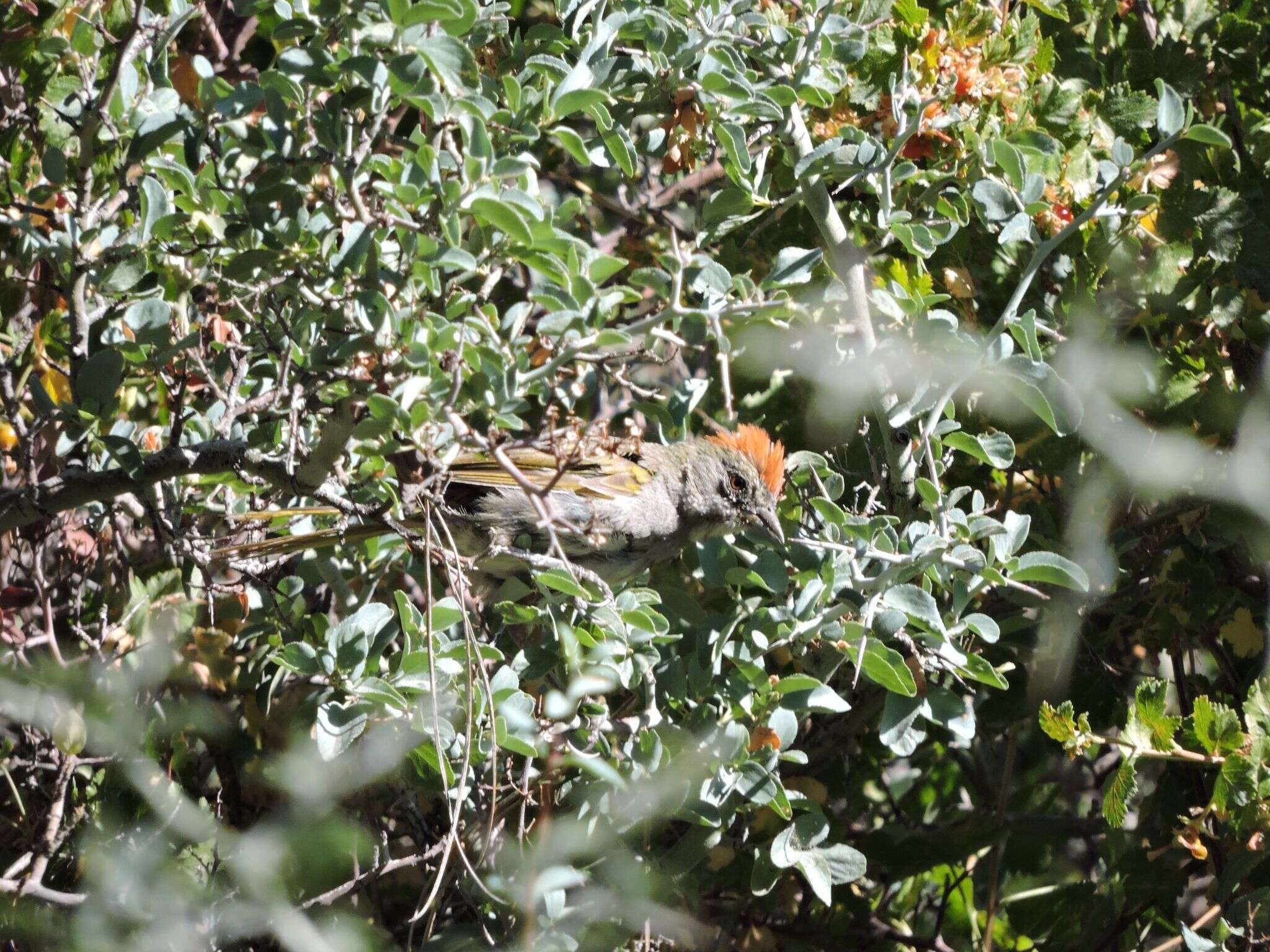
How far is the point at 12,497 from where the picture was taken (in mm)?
2336

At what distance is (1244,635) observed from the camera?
295 centimetres

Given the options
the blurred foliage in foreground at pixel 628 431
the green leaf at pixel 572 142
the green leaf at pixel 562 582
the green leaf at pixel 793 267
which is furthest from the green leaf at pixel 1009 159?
the green leaf at pixel 562 582

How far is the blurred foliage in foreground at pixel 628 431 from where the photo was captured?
211cm

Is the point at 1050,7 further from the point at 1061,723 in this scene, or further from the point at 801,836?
the point at 801,836

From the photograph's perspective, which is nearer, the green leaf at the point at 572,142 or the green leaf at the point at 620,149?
the green leaf at the point at 572,142

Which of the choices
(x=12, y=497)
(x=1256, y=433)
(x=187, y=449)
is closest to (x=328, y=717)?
(x=187, y=449)

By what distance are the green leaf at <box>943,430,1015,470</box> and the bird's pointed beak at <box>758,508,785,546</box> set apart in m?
0.45

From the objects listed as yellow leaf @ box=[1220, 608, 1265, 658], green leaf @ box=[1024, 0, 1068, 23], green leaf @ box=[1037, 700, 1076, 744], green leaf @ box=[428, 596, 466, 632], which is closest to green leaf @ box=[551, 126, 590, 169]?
green leaf @ box=[428, 596, 466, 632]

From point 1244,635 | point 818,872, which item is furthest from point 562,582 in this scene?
point 1244,635

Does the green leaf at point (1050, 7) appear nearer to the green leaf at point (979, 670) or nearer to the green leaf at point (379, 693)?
the green leaf at point (979, 670)

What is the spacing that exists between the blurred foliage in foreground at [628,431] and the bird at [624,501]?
16cm

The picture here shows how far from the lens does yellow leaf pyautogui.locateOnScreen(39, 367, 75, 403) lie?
3.25 metres

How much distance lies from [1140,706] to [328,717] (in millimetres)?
1647

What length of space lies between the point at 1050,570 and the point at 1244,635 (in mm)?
1012
